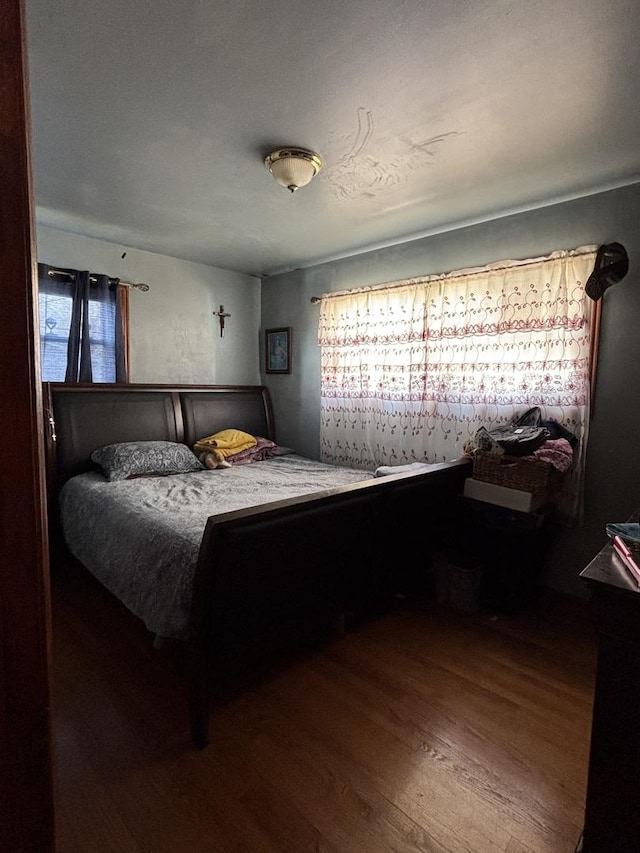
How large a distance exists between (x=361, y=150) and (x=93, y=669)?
2.71 metres

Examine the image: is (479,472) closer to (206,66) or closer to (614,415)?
(614,415)

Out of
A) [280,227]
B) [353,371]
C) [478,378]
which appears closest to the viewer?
[478,378]

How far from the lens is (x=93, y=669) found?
1976mm

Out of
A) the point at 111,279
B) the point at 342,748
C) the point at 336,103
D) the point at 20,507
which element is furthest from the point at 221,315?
the point at 20,507

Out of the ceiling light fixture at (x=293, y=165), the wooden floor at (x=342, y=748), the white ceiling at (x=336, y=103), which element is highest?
the white ceiling at (x=336, y=103)

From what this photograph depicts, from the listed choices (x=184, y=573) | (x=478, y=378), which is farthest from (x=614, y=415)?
(x=184, y=573)

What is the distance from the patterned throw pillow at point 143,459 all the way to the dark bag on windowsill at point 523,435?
7.27ft

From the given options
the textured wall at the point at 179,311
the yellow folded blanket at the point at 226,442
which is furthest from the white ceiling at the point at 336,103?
the yellow folded blanket at the point at 226,442

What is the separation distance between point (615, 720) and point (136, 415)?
3351 millimetres

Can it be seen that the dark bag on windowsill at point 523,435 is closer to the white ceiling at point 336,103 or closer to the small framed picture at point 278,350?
the white ceiling at point 336,103

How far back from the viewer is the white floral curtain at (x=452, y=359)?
8.04 ft

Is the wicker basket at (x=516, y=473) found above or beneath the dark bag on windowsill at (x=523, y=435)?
beneath

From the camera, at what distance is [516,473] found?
2303 mm

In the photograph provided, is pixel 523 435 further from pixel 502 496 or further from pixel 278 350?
pixel 278 350
